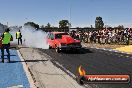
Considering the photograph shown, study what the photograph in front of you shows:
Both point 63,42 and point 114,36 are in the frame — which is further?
point 114,36

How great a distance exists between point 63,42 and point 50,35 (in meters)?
3.62

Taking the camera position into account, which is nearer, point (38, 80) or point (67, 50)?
point (38, 80)

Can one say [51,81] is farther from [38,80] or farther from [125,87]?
[125,87]

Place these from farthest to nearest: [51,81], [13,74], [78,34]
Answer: [78,34] < [13,74] < [51,81]

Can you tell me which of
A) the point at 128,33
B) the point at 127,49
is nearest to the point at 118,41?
the point at 128,33

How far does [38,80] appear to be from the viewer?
12.6 metres

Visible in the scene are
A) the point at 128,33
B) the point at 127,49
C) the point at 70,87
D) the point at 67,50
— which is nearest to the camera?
the point at 70,87

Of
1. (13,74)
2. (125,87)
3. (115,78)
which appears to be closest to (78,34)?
(13,74)

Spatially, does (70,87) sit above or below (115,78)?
below

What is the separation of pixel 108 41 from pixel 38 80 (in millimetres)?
28417

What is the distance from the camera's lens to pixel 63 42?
27.0 metres

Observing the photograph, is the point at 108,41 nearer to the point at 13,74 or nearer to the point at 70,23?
the point at 70,23

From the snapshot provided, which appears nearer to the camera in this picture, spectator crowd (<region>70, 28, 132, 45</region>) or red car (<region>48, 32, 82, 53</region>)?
red car (<region>48, 32, 82, 53</region>)

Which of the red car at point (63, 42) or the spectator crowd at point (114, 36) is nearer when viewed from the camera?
the red car at point (63, 42)
